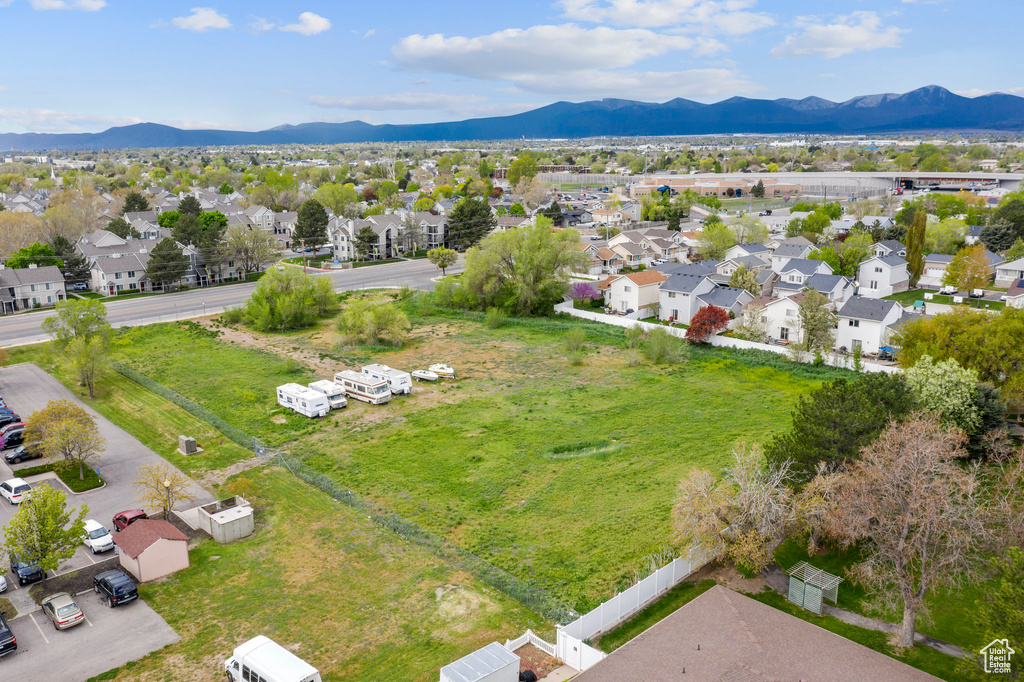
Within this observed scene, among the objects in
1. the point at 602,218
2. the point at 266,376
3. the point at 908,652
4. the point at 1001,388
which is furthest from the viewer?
the point at 602,218

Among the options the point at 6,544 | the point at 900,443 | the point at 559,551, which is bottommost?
the point at 559,551

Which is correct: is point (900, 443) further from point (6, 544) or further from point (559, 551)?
point (6, 544)

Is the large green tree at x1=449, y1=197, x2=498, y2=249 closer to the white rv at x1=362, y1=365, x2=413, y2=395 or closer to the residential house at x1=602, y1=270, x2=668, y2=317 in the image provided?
the residential house at x1=602, y1=270, x2=668, y2=317

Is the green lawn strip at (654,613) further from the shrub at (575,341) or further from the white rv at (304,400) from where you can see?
the shrub at (575,341)

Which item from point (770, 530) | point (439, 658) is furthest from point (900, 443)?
point (439, 658)

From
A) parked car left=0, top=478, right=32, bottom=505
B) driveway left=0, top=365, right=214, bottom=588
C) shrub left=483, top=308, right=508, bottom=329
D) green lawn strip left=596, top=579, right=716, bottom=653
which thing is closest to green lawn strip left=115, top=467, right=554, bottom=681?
green lawn strip left=596, top=579, right=716, bottom=653

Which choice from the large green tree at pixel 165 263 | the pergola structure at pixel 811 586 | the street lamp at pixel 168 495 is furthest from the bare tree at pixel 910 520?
the large green tree at pixel 165 263
